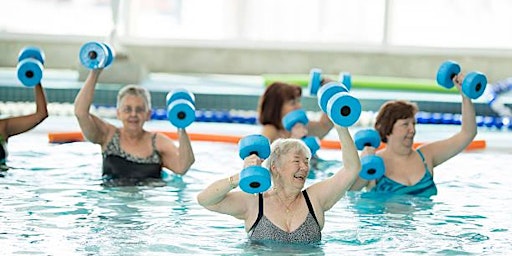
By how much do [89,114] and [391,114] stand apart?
1.91 meters

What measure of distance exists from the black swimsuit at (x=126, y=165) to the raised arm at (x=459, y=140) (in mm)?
1750

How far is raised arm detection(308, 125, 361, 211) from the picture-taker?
16.8 feet

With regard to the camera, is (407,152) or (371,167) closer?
(371,167)

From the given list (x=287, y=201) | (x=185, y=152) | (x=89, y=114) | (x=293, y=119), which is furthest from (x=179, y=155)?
→ (x=287, y=201)

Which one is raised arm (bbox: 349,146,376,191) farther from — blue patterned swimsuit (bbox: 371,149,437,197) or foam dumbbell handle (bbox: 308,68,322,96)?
foam dumbbell handle (bbox: 308,68,322,96)

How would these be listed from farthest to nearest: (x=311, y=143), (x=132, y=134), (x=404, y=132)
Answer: (x=311, y=143)
(x=132, y=134)
(x=404, y=132)

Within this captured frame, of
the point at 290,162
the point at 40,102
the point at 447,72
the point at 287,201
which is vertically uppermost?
the point at 447,72

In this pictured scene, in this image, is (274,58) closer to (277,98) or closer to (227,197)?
(277,98)

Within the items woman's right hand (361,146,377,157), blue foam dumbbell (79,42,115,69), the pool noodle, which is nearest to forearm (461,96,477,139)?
woman's right hand (361,146,377,157)

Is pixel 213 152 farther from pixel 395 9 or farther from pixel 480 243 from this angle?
pixel 395 9

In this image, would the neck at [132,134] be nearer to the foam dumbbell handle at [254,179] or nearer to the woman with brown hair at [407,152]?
the woman with brown hair at [407,152]

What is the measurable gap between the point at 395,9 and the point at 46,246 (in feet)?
34.3

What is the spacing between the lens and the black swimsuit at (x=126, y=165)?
726 cm

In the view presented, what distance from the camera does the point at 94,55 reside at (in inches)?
280
